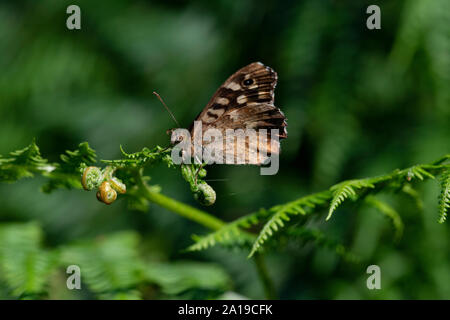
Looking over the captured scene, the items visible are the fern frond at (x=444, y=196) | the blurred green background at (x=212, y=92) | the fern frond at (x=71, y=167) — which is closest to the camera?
the fern frond at (x=444, y=196)

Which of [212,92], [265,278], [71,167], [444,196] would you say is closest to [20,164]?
[71,167]

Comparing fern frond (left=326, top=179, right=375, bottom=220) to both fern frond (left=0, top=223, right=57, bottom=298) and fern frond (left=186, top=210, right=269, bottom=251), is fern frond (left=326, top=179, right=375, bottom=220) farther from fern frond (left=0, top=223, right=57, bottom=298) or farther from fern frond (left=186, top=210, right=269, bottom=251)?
fern frond (left=0, top=223, right=57, bottom=298)

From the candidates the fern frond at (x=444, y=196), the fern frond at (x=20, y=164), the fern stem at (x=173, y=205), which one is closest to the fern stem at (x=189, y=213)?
the fern stem at (x=173, y=205)

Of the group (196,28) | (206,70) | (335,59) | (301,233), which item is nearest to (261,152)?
(301,233)

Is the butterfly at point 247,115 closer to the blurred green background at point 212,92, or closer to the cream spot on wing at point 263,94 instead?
the cream spot on wing at point 263,94
